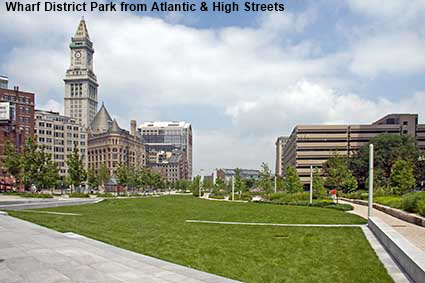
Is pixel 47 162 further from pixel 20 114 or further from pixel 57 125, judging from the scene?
pixel 57 125

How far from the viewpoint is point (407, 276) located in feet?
24.0

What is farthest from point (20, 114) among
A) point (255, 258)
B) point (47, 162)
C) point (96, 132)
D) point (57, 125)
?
point (255, 258)

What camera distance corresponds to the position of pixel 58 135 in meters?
126

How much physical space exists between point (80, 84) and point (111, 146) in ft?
189

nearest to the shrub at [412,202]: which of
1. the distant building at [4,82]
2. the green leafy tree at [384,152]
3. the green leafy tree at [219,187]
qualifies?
the green leafy tree at [219,187]

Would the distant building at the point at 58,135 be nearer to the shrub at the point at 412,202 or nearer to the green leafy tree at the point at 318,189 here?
the green leafy tree at the point at 318,189

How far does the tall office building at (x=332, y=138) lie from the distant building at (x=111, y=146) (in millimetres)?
60500

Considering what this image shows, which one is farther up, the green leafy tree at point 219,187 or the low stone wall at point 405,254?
the low stone wall at point 405,254

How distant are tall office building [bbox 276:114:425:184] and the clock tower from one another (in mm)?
113660

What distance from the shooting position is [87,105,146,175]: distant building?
144 meters

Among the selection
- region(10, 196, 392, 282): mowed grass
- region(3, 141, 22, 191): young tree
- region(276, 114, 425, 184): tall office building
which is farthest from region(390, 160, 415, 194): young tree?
region(276, 114, 425, 184): tall office building

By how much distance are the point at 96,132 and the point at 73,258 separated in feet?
531

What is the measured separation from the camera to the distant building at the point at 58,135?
397 ft

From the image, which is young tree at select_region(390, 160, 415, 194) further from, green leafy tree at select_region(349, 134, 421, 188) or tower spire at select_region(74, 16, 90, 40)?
tower spire at select_region(74, 16, 90, 40)
